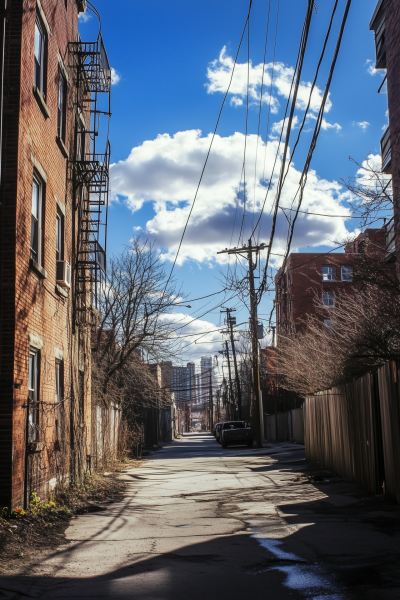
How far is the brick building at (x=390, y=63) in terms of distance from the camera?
1645 cm

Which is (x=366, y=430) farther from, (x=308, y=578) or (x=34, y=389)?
(x=34, y=389)

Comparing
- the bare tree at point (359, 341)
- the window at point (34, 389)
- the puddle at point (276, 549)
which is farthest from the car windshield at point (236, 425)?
the puddle at point (276, 549)

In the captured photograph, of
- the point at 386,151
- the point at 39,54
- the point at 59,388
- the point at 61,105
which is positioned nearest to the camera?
the point at 39,54

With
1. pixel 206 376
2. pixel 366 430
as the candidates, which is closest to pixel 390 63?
pixel 366 430

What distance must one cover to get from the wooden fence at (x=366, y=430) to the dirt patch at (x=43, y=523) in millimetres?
4755

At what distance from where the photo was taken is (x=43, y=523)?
8.12 meters

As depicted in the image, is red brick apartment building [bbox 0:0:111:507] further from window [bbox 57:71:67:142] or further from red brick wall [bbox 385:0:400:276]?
red brick wall [bbox 385:0:400:276]

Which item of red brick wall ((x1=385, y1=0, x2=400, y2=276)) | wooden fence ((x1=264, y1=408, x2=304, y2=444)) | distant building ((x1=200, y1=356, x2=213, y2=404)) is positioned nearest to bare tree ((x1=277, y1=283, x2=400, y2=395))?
red brick wall ((x1=385, y1=0, x2=400, y2=276))

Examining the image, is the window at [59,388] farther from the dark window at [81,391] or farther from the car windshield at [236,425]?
the car windshield at [236,425]

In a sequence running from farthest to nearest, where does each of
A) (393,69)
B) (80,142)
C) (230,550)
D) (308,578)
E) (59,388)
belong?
(393,69) < (80,142) < (59,388) < (230,550) < (308,578)

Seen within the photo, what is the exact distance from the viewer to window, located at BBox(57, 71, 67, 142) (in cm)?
1267

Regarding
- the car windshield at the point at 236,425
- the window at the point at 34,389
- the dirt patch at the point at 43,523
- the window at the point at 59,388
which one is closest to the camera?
the dirt patch at the point at 43,523

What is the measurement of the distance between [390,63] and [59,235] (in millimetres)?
11515

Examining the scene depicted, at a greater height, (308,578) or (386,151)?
(386,151)
